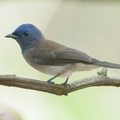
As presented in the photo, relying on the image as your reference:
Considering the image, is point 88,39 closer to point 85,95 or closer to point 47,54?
point 85,95

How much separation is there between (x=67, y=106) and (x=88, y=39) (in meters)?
0.91

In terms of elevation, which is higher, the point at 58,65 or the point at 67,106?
the point at 58,65

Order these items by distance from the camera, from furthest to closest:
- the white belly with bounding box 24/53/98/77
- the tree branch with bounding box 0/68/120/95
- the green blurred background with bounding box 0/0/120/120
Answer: the green blurred background with bounding box 0/0/120/120 → the white belly with bounding box 24/53/98/77 → the tree branch with bounding box 0/68/120/95

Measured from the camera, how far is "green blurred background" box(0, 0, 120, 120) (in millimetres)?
2348

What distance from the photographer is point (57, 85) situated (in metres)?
1.58

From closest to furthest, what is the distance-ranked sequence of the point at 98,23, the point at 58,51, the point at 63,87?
the point at 63,87 < the point at 58,51 < the point at 98,23

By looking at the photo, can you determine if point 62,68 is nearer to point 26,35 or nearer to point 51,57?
point 51,57

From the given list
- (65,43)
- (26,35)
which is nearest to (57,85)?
(26,35)

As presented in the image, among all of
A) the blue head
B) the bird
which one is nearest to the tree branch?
the bird

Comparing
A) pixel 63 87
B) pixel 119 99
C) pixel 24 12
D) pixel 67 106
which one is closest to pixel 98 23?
pixel 24 12

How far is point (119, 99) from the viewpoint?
2.57 m

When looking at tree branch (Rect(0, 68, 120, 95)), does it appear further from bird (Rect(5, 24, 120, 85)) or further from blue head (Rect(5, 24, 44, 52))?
blue head (Rect(5, 24, 44, 52))

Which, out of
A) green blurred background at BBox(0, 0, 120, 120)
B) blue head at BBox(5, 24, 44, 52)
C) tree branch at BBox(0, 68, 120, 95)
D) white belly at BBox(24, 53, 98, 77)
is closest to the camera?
tree branch at BBox(0, 68, 120, 95)

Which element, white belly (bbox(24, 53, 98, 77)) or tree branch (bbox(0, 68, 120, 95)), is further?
white belly (bbox(24, 53, 98, 77))
